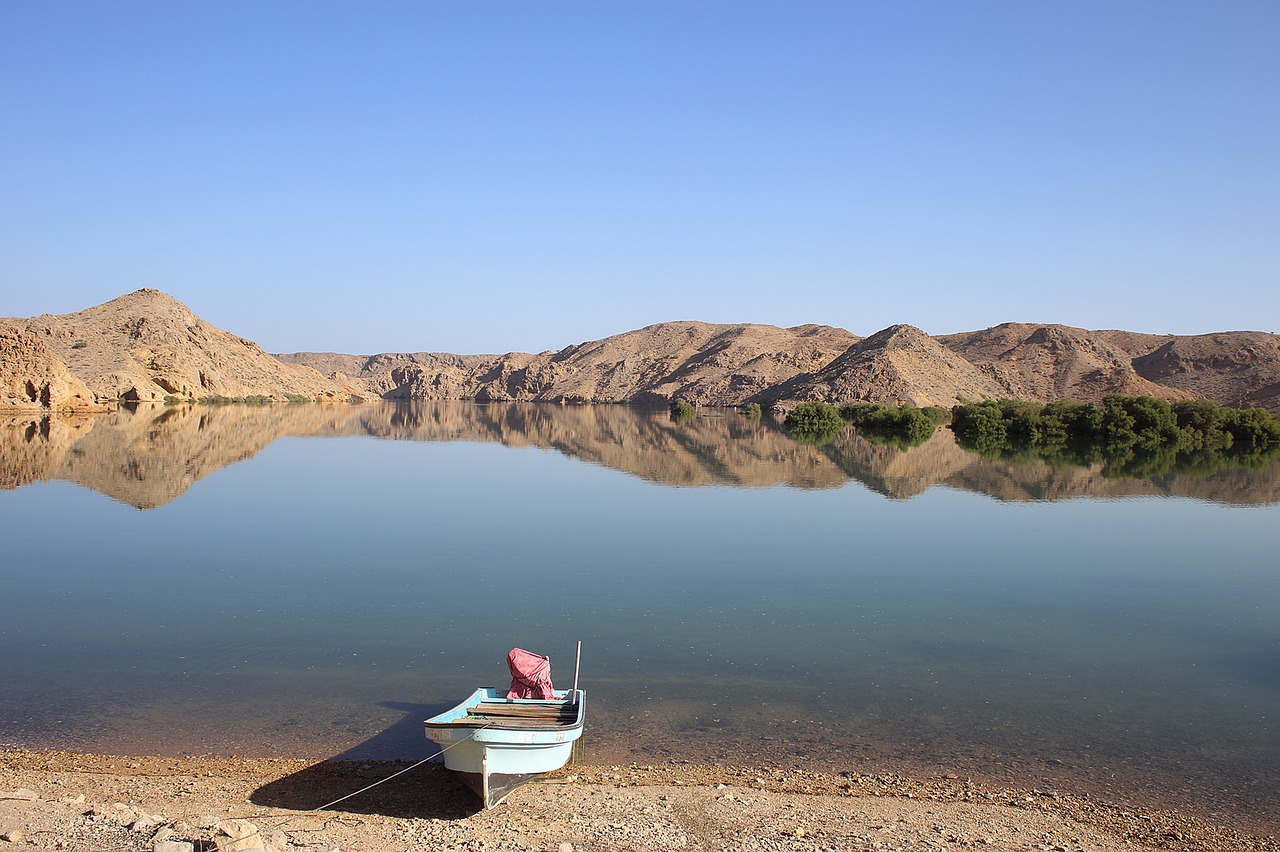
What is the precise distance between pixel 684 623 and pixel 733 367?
138 meters

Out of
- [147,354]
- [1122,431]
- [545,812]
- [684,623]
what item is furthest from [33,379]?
[1122,431]

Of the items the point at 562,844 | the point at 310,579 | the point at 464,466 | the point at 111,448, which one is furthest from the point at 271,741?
the point at 111,448

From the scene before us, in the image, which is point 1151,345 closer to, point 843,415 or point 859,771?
point 843,415

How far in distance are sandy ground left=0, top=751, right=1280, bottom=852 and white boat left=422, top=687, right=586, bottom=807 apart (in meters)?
0.22

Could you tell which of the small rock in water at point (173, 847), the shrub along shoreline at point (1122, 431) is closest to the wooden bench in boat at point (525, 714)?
the small rock in water at point (173, 847)

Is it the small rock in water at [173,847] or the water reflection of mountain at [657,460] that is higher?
the water reflection of mountain at [657,460]

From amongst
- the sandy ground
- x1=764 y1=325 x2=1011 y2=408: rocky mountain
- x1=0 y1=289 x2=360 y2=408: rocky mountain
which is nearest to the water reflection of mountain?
x1=0 y1=289 x2=360 y2=408: rocky mountain

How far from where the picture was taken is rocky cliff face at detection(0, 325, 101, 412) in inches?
2653

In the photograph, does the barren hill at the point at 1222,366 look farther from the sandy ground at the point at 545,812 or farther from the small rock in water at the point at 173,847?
the small rock in water at the point at 173,847

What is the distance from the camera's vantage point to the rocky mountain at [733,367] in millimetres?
86625

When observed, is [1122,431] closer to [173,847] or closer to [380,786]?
[380,786]

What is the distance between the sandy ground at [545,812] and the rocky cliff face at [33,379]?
72.4 metres

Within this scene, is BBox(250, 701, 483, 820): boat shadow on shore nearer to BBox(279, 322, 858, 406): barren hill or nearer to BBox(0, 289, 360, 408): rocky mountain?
BBox(0, 289, 360, 408): rocky mountain

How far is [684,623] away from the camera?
1443 cm
